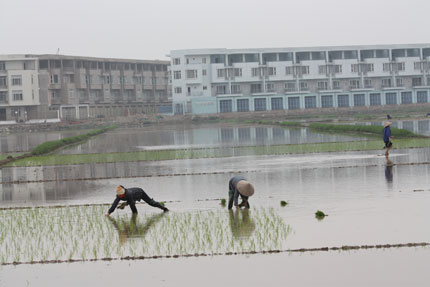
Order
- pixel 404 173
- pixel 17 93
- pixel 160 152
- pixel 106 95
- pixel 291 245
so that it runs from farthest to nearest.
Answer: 1. pixel 106 95
2. pixel 17 93
3. pixel 160 152
4. pixel 404 173
5. pixel 291 245

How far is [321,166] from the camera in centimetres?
2689

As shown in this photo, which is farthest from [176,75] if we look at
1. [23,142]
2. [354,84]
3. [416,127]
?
[416,127]

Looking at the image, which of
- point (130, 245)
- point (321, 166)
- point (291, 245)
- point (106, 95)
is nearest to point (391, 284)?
point (291, 245)

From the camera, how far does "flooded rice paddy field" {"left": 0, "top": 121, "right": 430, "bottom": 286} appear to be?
1107cm

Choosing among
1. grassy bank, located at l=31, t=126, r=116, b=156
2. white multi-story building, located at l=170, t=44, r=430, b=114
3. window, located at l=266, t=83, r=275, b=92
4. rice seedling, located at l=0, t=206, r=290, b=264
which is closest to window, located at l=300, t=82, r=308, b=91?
white multi-story building, located at l=170, t=44, r=430, b=114

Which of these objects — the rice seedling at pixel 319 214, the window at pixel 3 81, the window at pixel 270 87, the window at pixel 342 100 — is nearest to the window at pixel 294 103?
the window at pixel 270 87

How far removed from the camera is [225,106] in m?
111

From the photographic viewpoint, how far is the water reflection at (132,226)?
47.1 ft

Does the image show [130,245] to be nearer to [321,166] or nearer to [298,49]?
[321,166]

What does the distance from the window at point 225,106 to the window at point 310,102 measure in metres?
11.6

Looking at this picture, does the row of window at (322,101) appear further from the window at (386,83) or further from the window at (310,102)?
the window at (386,83)

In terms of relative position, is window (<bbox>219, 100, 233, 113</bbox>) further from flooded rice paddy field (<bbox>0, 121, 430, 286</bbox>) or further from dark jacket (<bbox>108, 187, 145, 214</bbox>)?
dark jacket (<bbox>108, 187, 145, 214</bbox>)

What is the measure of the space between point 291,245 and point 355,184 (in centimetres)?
853

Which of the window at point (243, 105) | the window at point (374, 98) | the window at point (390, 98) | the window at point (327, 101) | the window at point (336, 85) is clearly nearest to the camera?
the window at point (243, 105)
